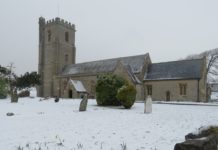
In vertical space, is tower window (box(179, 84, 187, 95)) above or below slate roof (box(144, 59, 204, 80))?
below

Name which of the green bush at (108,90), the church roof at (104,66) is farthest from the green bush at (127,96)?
the church roof at (104,66)

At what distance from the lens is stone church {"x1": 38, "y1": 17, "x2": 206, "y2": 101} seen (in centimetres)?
3812

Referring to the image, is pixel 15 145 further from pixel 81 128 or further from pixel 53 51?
pixel 53 51

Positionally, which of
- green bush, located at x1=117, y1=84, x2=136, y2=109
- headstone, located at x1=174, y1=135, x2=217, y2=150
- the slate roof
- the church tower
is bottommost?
headstone, located at x1=174, y1=135, x2=217, y2=150

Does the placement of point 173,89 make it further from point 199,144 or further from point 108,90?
point 199,144

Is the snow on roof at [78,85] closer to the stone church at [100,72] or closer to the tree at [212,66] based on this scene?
the stone church at [100,72]

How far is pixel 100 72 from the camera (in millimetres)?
48156

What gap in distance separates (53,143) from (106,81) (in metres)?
16.5

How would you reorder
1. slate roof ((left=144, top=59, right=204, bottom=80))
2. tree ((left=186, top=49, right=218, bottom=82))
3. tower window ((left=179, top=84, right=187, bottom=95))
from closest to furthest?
1. slate roof ((left=144, top=59, right=204, bottom=80))
2. tower window ((left=179, top=84, right=187, bottom=95))
3. tree ((left=186, top=49, right=218, bottom=82))

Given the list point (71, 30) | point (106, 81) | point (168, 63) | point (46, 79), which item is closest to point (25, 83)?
point (46, 79)

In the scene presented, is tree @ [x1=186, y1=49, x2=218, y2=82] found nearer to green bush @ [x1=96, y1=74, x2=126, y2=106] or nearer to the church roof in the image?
the church roof

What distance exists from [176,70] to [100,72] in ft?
48.9

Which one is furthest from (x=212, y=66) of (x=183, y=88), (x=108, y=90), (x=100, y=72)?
(x=108, y=90)

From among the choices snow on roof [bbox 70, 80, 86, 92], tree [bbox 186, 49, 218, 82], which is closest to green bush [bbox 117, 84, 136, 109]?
snow on roof [bbox 70, 80, 86, 92]
